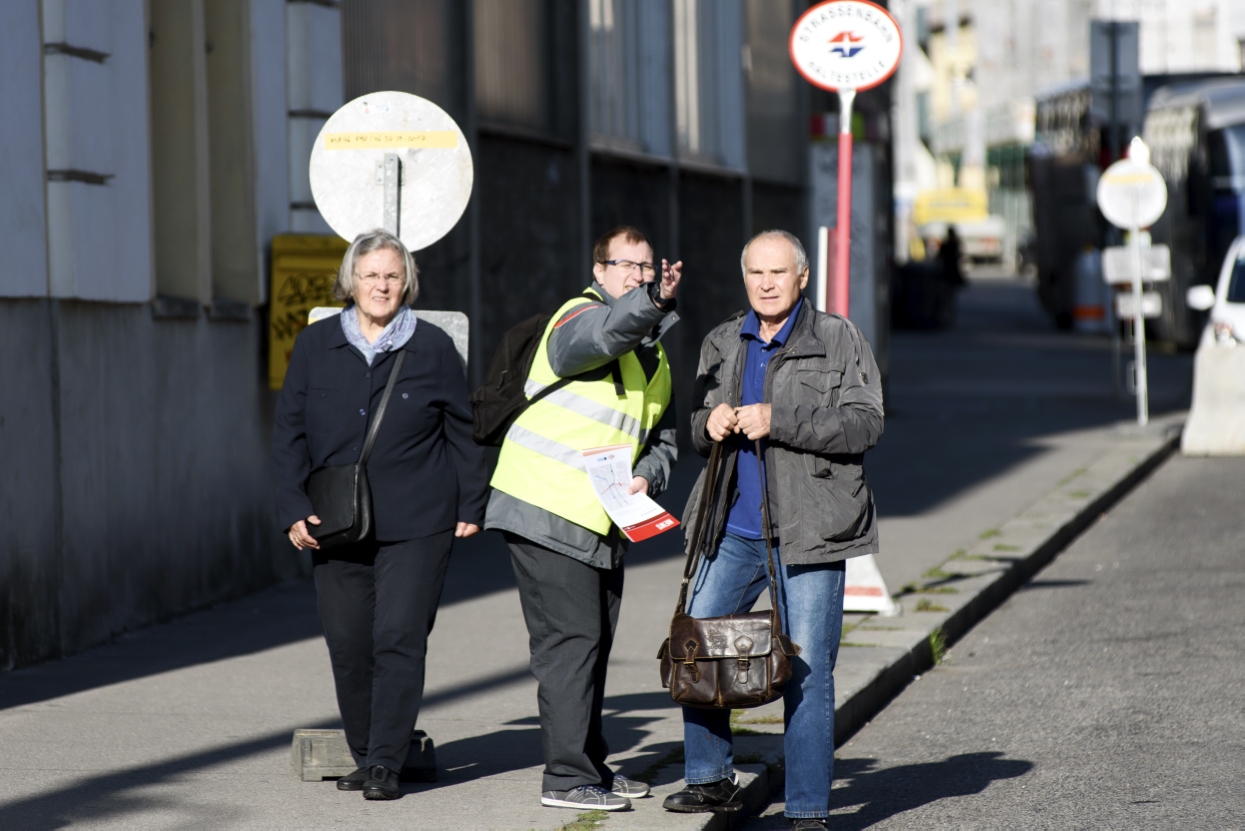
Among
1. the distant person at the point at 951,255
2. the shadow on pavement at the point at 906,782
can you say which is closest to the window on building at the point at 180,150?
the shadow on pavement at the point at 906,782

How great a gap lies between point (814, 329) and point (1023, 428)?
13968mm

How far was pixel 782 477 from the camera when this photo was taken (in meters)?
5.23

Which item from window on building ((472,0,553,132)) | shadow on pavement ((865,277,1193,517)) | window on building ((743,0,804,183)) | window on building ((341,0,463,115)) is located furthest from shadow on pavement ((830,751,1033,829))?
window on building ((743,0,804,183))

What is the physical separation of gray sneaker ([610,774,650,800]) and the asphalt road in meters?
0.46

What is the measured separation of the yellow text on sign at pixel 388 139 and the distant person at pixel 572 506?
44.8 inches

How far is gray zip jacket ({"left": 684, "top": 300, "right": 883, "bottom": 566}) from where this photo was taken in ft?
16.9

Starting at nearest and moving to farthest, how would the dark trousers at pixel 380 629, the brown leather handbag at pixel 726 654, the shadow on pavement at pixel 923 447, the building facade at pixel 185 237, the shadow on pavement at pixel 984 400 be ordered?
1. the brown leather handbag at pixel 726 654
2. the dark trousers at pixel 380 629
3. the building facade at pixel 185 237
4. the shadow on pavement at pixel 923 447
5. the shadow on pavement at pixel 984 400

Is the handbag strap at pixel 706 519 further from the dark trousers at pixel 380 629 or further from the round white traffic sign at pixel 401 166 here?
the round white traffic sign at pixel 401 166

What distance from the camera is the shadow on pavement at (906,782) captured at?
5918 millimetres

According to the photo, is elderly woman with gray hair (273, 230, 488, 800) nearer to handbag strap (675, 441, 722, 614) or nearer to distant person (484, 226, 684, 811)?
distant person (484, 226, 684, 811)

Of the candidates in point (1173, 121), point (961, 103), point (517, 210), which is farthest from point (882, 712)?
point (961, 103)

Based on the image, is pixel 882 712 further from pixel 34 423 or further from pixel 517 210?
pixel 517 210

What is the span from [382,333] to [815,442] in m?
1.39

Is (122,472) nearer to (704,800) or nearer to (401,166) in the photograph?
(401,166)
